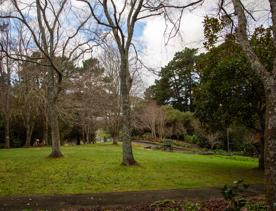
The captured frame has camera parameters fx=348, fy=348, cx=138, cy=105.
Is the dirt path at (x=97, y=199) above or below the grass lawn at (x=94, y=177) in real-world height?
below

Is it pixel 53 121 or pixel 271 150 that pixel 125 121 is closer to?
pixel 53 121

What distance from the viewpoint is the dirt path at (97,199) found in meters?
9.52

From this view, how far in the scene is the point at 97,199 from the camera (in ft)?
34.3

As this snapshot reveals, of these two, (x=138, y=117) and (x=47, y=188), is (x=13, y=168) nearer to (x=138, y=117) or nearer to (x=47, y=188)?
(x=47, y=188)

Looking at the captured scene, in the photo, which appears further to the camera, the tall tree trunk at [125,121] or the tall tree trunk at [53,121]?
the tall tree trunk at [53,121]

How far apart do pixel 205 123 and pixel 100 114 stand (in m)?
22.3

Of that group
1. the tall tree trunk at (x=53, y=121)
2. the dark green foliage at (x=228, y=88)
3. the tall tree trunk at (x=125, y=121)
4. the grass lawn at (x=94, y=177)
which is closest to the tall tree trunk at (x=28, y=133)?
the tall tree trunk at (x=53, y=121)

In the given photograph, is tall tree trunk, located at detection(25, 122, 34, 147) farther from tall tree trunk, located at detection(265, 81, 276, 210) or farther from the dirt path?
tall tree trunk, located at detection(265, 81, 276, 210)

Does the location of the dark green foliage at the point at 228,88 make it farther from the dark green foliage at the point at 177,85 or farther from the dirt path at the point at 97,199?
the dark green foliage at the point at 177,85

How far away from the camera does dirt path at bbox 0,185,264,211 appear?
31.2 ft

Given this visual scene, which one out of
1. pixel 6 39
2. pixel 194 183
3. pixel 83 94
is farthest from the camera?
pixel 83 94

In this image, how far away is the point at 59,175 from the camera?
567 inches

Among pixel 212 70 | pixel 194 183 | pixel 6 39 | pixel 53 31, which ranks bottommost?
pixel 194 183

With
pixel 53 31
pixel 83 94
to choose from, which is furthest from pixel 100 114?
pixel 53 31
